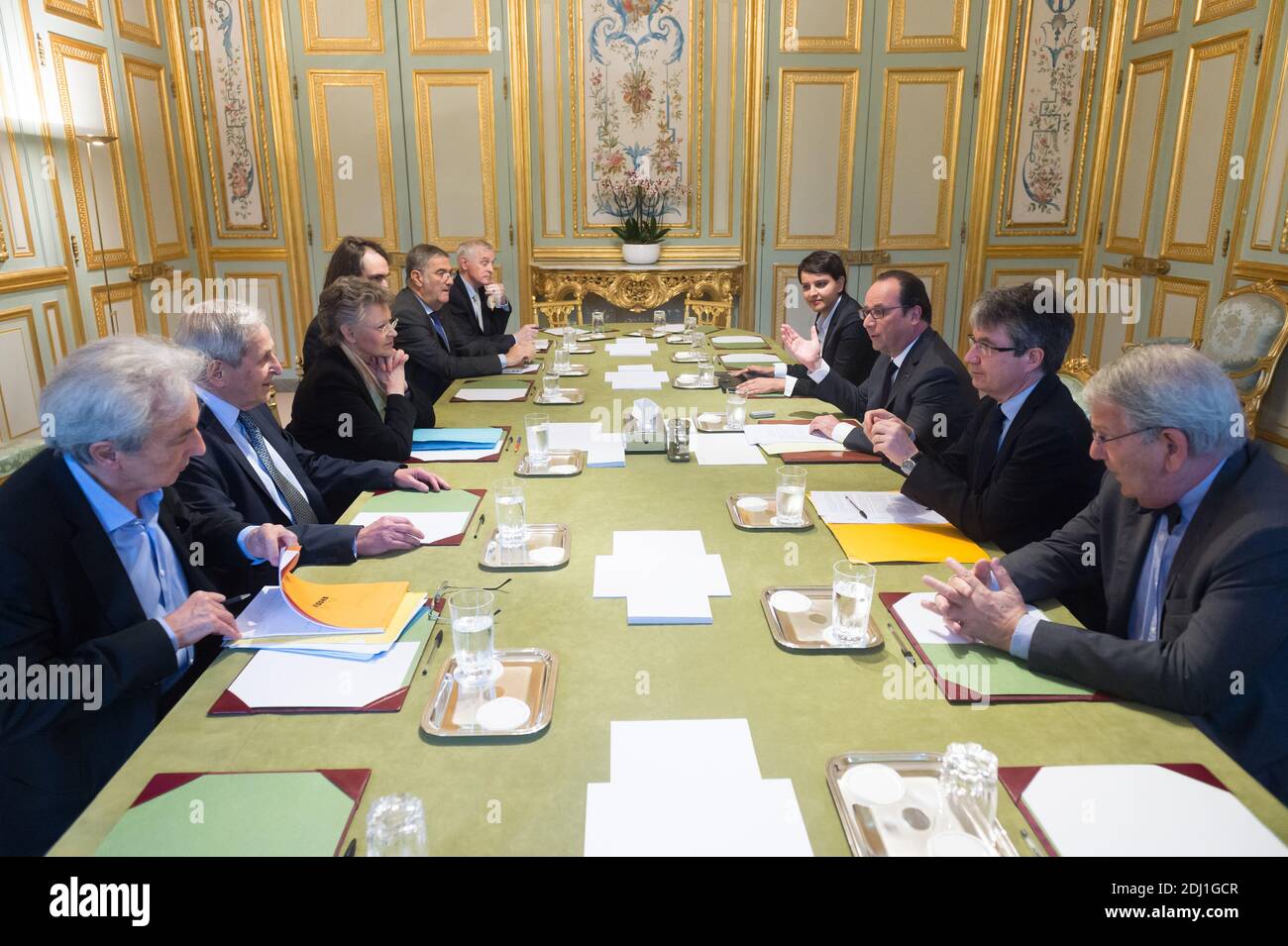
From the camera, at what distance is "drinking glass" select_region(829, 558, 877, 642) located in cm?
157

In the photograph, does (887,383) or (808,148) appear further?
(808,148)

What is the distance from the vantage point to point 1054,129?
20.6 ft

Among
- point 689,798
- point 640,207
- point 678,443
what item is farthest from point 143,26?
point 689,798

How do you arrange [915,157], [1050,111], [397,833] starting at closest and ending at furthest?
[397,833], [1050,111], [915,157]

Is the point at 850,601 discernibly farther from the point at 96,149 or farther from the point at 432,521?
the point at 96,149

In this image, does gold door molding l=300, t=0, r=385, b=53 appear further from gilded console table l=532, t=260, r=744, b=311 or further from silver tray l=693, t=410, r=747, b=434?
silver tray l=693, t=410, r=747, b=434

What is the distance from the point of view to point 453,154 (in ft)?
20.7

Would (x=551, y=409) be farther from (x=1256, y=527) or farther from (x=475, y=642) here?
(x=1256, y=527)

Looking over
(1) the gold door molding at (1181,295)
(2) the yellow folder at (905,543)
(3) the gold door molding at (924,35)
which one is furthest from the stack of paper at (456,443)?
(3) the gold door molding at (924,35)

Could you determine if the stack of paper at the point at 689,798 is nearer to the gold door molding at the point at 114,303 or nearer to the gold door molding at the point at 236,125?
the gold door molding at the point at 114,303

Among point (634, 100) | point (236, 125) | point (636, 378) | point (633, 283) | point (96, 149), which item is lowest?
point (636, 378)

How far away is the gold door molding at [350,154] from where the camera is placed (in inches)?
245

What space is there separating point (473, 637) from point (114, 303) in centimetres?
497
